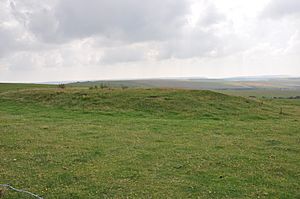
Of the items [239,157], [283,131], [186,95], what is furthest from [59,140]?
[186,95]

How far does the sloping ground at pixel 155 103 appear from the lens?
26000 millimetres

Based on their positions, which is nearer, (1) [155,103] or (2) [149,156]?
(2) [149,156]

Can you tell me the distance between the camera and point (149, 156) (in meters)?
12.2

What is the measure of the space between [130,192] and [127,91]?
2550cm

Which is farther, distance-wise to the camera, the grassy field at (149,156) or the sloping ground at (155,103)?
the sloping ground at (155,103)

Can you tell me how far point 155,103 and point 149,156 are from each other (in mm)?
16569

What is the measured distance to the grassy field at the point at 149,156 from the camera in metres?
8.86

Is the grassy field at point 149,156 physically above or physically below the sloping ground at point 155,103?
below

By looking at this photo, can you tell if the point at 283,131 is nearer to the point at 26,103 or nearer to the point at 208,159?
the point at 208,159

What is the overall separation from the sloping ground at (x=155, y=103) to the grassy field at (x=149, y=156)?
0.34m

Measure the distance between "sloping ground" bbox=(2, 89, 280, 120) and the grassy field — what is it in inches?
13.5

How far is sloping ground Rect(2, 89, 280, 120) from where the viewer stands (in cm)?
2600

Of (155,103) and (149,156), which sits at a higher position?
(155,103)

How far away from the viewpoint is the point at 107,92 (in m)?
33.4
